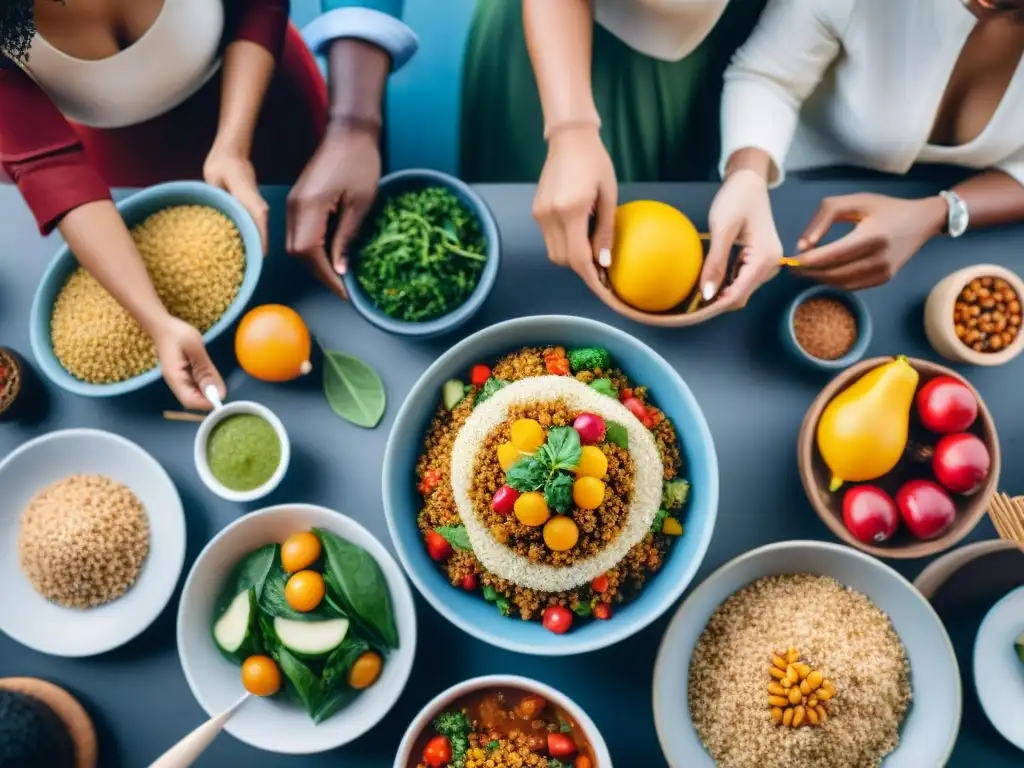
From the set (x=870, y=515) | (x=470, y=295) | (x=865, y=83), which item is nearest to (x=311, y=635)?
(x=470, y=295)

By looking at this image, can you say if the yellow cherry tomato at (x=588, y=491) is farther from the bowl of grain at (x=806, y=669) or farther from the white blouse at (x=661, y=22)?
the white blouse at (x=661, y=22)

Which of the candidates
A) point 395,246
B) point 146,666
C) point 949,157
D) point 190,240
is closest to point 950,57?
point 949,157

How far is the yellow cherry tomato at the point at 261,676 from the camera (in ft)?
3.06

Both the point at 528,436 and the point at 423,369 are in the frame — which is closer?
the point at 528,436

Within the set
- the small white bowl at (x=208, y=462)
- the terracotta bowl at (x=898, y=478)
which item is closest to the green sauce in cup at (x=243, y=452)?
the small white bowl at (x=208, y=462)

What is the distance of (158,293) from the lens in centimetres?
103

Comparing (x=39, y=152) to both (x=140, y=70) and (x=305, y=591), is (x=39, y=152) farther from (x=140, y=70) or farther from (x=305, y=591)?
(x=305, y=591)

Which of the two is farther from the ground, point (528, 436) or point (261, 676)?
→ point (528, 436)

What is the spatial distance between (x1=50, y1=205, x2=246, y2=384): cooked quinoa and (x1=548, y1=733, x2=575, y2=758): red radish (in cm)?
74

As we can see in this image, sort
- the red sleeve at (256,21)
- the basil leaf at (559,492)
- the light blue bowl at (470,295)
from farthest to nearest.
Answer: the red sleeve at (256,21) < the light blue bowl at (470,295) < the basil leaf at (559,492)

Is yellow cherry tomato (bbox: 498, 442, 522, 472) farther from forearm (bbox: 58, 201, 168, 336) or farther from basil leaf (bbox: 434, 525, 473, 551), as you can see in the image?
forearm (bbox: 58, 201, 168, 336)

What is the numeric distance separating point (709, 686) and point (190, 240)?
0.96 meters

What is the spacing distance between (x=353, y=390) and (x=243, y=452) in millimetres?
178

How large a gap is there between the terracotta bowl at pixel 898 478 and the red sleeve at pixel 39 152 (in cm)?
104
